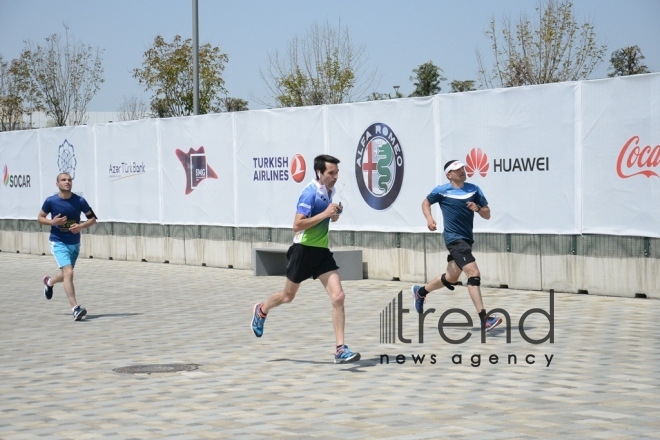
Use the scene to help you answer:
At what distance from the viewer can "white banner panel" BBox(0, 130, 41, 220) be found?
2900cm

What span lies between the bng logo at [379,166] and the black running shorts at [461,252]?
20.0ft

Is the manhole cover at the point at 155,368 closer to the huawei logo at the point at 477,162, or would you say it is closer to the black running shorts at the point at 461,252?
the black running shorts at the point at 461,252

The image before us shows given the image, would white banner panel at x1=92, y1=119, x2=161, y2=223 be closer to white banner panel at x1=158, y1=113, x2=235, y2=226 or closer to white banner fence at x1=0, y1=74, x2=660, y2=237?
white banner fence at x1=0, y1=74, x2=660, y2=237

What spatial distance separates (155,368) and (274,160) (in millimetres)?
11219

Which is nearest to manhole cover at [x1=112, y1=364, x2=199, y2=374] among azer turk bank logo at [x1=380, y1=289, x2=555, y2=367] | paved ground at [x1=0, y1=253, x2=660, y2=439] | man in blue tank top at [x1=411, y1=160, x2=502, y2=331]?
paved ground at [x1=0, y1=253, x2=660, y2=439]

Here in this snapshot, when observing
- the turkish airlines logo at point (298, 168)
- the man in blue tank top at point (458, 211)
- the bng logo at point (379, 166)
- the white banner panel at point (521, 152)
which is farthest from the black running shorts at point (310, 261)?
the turkish airlines logo at point (298, 168)

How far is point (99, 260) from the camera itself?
2697 centimetres

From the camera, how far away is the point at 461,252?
13062 millimetres

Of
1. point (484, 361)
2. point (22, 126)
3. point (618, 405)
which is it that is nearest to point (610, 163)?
point (484, 361)

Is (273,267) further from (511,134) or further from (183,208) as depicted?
(511,134)

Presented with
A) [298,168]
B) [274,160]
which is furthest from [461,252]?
[274,160]

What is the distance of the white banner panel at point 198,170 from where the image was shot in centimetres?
2311

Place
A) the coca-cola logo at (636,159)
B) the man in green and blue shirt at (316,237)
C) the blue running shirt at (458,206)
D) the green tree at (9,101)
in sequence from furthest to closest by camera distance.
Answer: the green tree at (9,101) → the coca-cola logo at (636,159) → the blue running shirt at (458,206) → the man in green and blue shirt at (316,237)

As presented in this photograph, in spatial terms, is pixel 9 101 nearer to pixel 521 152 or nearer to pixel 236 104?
pixel 236 104
